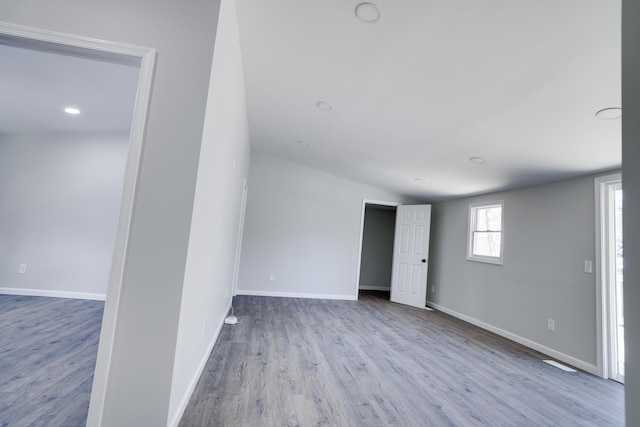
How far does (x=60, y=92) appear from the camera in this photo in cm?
302

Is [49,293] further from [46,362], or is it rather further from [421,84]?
[421,84]

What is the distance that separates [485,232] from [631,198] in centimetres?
434

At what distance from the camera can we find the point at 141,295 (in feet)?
4.70

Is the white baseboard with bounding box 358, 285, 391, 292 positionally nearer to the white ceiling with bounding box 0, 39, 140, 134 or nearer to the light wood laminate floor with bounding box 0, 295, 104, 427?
the light wood laminate floor with bounding box 0, 295, 104, 427

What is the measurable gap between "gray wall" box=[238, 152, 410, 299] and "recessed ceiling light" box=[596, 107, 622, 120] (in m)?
4.07

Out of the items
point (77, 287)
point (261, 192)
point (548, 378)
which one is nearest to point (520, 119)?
point (548, 378)

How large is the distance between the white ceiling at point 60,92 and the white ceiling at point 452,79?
1350 millimetres

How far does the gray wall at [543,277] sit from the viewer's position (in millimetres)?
3164

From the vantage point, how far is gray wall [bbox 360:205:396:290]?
23.8 ft

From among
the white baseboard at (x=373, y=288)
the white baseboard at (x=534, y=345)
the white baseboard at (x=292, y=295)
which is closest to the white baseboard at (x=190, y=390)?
the white baseboard at (x=292, y=295)

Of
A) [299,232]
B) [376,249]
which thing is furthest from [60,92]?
[376,249]

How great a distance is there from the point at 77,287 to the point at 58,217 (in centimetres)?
106

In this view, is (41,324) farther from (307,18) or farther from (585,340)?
(585,340)

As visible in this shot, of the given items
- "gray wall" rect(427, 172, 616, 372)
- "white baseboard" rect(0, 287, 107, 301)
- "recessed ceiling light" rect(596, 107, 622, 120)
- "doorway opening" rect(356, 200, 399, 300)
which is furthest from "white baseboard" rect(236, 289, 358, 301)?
"recessed ceiling light" rect(596, 107, 622, 120)
